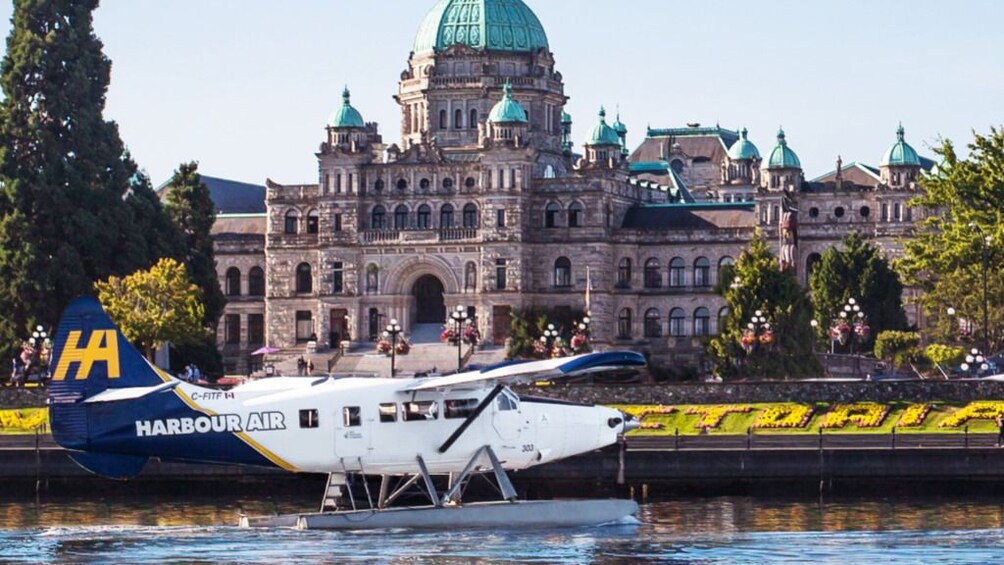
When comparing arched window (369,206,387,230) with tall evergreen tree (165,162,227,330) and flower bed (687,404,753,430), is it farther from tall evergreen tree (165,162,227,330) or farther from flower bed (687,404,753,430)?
flower bed (687,404,753,430)

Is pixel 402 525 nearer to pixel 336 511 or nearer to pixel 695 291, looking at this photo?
pixel 336 511

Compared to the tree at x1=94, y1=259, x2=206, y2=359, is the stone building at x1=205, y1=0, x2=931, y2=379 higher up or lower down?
higher up

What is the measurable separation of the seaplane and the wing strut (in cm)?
3

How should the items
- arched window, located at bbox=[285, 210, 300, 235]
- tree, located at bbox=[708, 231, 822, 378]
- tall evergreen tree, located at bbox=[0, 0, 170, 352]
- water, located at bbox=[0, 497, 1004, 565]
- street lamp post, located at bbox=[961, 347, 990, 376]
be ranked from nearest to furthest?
water, located at bbox=[0, 497, 1004, 565] → street lamp post, located at bbox=[961, 347, 990, 376] → tree, located at bbox=[708, 231, 822, 378] → tall evergreen tree, located at bbox=[0, 0, 170, 352] → arched window, located at bbox=[285, 210, 300, 235]

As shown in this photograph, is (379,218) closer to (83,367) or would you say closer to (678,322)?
(678,322)

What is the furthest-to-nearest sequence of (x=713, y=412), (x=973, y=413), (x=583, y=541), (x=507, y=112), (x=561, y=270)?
1. (x=561, y=270)
2. (x=507, y=112)
3. (x=713, y=412)
4. (x=973, y=413)
5. (x=583, y=541)

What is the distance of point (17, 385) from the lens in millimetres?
116688

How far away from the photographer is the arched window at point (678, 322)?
171250 millimetres

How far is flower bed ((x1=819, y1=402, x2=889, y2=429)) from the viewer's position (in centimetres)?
9888

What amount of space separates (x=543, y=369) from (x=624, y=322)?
104933 mm

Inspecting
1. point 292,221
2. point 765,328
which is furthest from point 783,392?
point 292,221

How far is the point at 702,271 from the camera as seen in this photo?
172 meters

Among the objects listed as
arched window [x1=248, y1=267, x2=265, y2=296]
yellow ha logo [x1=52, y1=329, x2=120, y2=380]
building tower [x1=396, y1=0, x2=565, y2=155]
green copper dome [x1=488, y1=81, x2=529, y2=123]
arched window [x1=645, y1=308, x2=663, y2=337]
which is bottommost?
yellow ha logo [x1=52, y1=329, x2=120, y2=380]

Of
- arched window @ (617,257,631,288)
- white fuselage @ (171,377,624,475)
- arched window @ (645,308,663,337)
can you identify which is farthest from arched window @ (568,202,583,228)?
white fuselage @ (171,377,624,475)
